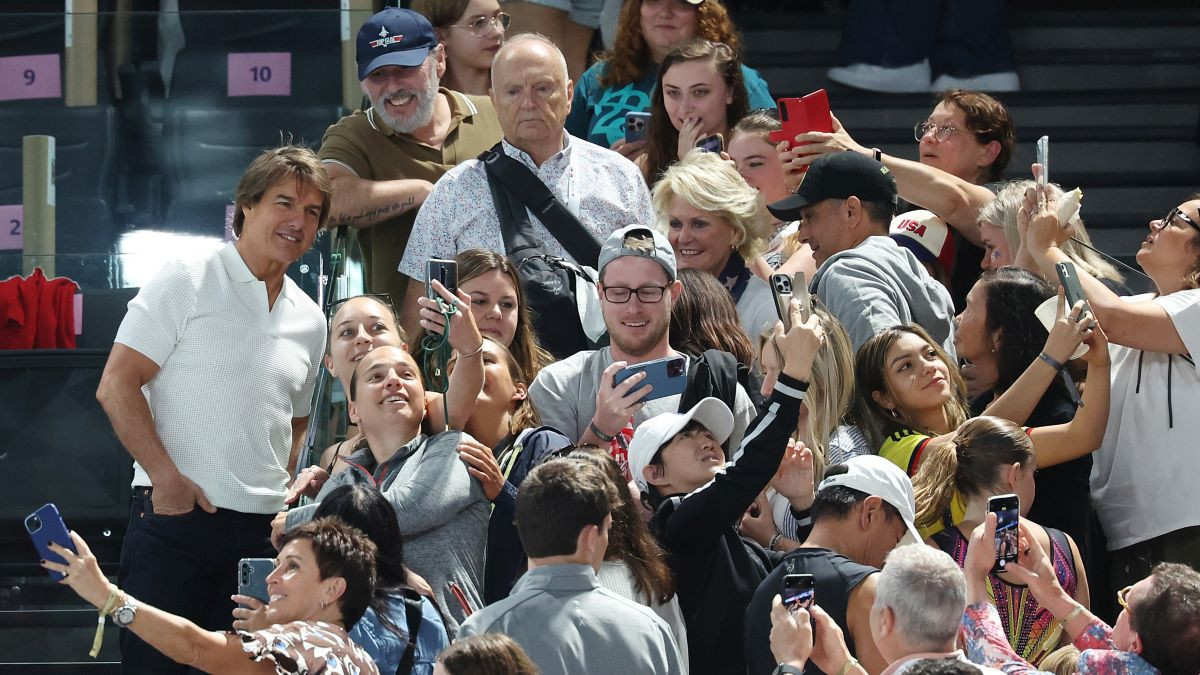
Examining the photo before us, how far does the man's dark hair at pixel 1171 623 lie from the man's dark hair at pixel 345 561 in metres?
1.87

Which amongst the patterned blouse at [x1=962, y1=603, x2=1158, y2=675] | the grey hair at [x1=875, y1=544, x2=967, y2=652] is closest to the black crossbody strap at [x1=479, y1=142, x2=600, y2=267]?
the patterned blouse at [x1=962, y1=603, x2=1158, y2=675]

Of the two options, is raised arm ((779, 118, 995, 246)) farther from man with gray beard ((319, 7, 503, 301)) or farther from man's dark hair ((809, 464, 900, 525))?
man's dark hair ((809, 464, 900, 525))

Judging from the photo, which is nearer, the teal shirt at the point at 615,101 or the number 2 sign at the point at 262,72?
the teal shirt at the point at 615,101

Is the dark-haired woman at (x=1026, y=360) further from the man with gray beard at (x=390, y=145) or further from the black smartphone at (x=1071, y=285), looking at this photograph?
the man with gray beard at (x=390, y=145)

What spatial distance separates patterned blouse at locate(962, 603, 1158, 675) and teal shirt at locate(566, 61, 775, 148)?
3.63 m

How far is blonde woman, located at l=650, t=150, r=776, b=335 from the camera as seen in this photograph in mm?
6711

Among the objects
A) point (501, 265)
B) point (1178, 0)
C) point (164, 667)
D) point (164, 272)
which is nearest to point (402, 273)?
point (501, 265)

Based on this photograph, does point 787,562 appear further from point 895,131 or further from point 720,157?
point 895,131

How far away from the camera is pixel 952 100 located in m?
7.48

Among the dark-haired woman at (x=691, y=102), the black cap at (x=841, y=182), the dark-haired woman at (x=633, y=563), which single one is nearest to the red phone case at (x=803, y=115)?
the black cap at (x=841, y=182)

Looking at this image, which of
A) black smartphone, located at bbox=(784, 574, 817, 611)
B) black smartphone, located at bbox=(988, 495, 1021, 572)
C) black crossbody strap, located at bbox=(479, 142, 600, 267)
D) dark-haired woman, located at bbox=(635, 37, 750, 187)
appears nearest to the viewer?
black smartphone, located at bbox=(784, 574, 817, 611)

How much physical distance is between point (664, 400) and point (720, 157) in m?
1.60

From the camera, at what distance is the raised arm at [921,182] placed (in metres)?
6.97

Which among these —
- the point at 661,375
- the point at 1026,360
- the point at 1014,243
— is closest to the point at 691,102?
the point at 1014,243
